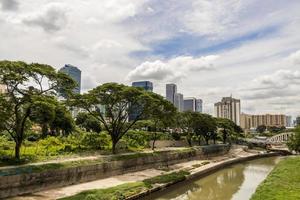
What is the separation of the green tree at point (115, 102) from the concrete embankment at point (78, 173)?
4643 mm

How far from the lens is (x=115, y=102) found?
148 ft

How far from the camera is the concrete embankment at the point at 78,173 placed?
83.4ft

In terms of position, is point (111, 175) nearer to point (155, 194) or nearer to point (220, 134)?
point (155, 194)

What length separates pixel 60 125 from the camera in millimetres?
60312

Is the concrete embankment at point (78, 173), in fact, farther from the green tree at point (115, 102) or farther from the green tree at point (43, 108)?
the green tree at point (43, 108)

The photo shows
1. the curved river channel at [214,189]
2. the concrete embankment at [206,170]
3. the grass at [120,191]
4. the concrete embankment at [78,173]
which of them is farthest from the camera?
the curved river channel at [214,189]

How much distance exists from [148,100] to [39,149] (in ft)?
50.0

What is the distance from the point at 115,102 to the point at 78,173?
1466 cm

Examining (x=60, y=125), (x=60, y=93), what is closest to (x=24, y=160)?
(x=60, y=93)

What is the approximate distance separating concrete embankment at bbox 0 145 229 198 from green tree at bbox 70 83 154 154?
15.2ft

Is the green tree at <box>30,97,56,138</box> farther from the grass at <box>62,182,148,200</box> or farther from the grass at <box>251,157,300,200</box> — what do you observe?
the grass at <box>251,157,300,200</box>

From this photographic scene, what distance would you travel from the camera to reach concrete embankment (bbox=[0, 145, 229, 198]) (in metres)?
25.4

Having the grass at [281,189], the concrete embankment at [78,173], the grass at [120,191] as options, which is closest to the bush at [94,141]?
the concrete embankment at [78,173]

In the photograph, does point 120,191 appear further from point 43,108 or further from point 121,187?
point 43,108
